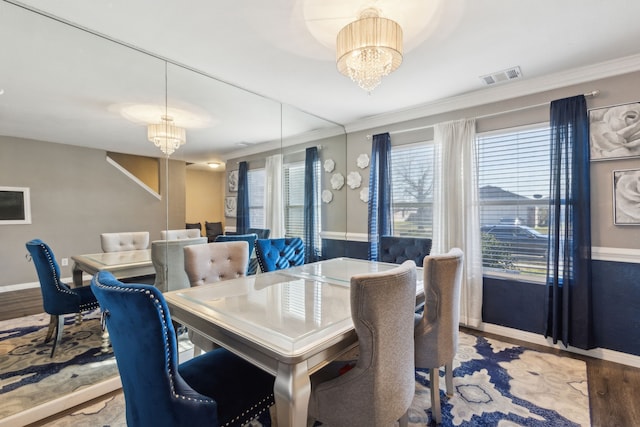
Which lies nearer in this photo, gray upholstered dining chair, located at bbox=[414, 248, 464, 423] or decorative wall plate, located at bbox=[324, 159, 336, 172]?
gray upholstered dining chair, located at bbox=[414, 248, 464, 423]

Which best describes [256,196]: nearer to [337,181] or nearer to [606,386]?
[337,181]

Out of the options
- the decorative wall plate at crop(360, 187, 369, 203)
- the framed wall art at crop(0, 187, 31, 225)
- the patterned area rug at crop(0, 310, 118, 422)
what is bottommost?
the patterned area rug at crop(0, 310, 118, 422)

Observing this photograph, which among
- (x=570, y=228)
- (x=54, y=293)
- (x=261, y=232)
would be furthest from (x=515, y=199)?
(x=54, y=293)

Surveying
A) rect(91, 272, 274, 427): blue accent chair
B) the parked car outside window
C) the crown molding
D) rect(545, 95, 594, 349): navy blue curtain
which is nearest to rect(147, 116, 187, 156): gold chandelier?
rect(91, 272, 274, 427): blue accent chair

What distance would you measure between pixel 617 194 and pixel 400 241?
1.79m

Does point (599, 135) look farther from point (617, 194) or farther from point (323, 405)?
point (323, 405)

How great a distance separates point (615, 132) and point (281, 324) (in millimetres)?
3082

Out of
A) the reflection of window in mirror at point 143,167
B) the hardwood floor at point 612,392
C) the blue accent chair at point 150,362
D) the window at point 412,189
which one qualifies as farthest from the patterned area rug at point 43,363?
the hardwood floor at point 612,392

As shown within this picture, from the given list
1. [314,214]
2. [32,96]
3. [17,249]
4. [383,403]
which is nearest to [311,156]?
[314,214]

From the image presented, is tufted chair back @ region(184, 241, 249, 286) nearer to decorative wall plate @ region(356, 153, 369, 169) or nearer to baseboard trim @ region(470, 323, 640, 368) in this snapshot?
decorative wall plate @ region(356, 153, 369, 169)

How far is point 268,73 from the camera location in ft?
8.52

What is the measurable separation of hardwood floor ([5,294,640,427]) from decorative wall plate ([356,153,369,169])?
117 inches

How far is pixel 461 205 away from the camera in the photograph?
3119 mm

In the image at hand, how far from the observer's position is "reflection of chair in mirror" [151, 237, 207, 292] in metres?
2.38
